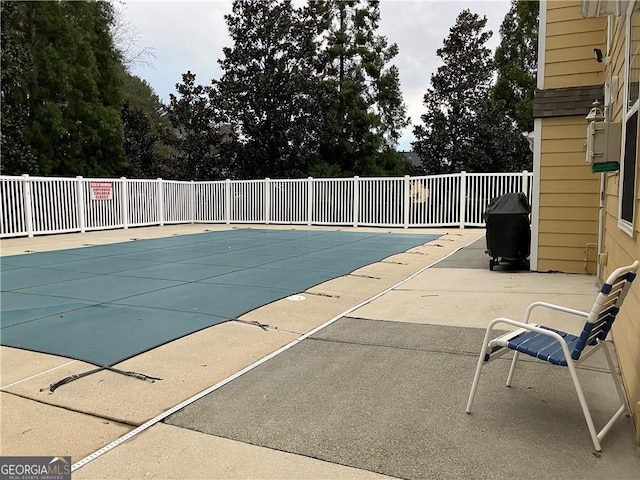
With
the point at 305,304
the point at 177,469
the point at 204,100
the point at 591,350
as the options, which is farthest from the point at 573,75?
the point at 204,100

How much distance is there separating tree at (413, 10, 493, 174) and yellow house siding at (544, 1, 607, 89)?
1433cm

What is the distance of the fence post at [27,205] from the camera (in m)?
12.8

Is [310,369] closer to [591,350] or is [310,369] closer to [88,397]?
[88,397]

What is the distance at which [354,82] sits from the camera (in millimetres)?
21391

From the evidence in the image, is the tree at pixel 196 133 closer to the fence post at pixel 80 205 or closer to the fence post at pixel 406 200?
the fence post at pixel 80 205

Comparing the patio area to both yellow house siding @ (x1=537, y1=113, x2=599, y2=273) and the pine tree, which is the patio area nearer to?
yellow house siding @ (x1=537, y1=113, x2=599, y2=273)

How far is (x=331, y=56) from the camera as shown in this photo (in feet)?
70.4

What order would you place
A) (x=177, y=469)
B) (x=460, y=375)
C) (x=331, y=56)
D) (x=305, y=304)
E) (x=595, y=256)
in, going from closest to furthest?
(x=177, y=469)
(x=460, y=375)
(x=305, y=304)
(x=595, y=256)
(x=331, y=56)

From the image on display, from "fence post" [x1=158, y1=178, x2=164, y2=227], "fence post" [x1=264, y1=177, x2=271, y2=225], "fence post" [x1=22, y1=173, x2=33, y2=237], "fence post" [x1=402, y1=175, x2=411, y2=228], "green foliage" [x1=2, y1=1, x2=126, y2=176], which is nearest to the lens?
"fence post" [x1=22, y1=173, x2=33, y2=237]

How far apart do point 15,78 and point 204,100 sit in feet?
25.3

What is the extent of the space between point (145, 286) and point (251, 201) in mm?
11954

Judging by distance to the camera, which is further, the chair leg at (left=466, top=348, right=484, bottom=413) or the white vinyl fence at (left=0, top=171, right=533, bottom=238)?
the white vinyl fence at (left=0, top=171, right=533, bottom=238)

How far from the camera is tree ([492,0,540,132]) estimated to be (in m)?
21.0

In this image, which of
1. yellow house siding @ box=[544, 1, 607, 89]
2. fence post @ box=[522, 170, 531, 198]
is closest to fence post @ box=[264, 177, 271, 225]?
fence post @ box=[522, 170, 531, 198]
